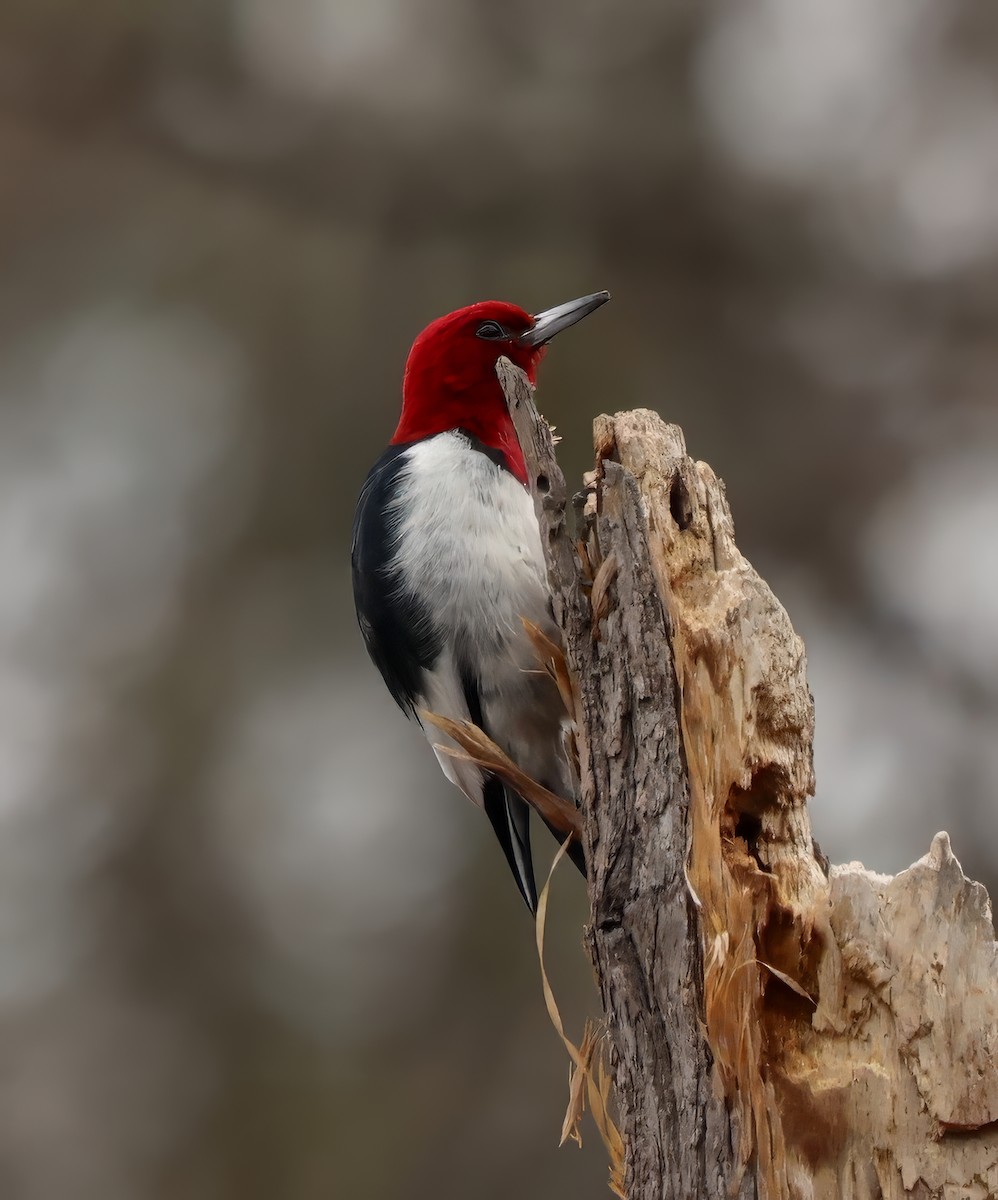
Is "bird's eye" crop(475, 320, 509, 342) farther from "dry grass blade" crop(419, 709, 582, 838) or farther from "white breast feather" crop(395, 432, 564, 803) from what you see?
"dry grass blade" crop(419, 709, 582, 838)

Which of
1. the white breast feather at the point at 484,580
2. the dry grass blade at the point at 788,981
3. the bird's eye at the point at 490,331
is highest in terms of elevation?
the bird's eye at the point at 490,331

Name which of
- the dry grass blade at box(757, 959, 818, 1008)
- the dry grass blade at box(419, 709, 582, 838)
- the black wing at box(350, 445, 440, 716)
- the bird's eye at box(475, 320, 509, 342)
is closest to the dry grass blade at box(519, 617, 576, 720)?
the dry grass blade at box(419, 709, 582, 838)

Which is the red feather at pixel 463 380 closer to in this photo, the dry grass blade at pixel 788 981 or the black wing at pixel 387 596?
the black wing at pixel 387 596

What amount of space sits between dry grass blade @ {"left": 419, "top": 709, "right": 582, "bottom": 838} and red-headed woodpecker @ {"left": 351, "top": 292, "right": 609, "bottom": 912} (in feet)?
0.75

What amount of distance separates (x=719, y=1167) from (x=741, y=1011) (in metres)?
0.17

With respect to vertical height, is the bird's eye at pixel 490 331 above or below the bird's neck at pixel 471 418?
above

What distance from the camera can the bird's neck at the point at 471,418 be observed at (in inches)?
94.7

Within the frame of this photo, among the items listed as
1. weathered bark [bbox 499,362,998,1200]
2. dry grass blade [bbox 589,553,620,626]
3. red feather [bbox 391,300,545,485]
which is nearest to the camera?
weathered bark [bbox 499,362,998,1200]

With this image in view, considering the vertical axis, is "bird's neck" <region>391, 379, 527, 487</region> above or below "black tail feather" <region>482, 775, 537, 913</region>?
above

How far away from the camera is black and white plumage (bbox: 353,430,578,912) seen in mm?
2207

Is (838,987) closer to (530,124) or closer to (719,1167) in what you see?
(719,1167)

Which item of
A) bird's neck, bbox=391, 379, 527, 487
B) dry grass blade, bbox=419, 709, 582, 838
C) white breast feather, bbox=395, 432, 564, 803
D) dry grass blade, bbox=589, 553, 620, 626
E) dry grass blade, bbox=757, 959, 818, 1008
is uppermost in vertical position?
bird's neck, bbox=391, 379, 527, 487

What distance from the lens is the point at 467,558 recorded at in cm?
223

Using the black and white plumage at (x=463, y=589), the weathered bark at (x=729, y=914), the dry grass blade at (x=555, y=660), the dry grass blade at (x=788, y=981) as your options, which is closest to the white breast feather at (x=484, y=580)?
the black and white plumage at (x=463, y=589)
